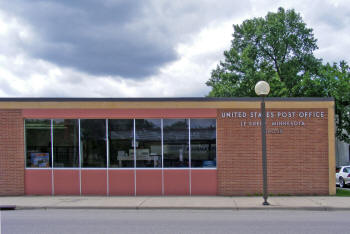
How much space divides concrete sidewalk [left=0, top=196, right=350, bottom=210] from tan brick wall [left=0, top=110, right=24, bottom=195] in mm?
746

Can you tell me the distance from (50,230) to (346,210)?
30.3 feet

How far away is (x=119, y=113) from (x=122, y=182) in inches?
115

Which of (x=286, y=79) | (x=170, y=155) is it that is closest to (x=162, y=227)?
(x=170, y=155)

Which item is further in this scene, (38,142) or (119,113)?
(38,142)

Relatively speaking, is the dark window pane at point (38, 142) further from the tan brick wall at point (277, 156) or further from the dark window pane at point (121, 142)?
the tan brick wall at point (277, 156)

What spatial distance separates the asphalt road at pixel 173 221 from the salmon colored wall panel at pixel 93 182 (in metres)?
3.22

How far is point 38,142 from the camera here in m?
14.9

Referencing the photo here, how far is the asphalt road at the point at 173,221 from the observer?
325 inches

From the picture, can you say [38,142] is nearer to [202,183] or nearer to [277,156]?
[202,183]

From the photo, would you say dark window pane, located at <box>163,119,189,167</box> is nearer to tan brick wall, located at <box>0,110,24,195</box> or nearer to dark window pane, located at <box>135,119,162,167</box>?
dark window pane, located at <box>135,119,162,167</box>

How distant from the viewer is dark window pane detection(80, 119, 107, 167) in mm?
14703

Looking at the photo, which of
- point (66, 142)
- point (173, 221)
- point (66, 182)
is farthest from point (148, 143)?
point (173, 221)

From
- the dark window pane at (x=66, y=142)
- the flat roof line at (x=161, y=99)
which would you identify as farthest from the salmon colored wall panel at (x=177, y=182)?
the dark window pane at (x=66, y=142)

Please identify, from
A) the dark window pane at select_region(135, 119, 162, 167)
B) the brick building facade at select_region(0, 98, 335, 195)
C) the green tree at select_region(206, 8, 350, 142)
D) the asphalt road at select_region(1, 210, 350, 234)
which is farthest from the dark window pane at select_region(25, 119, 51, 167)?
the green tree at select_region(206, 8, 350, 142)
